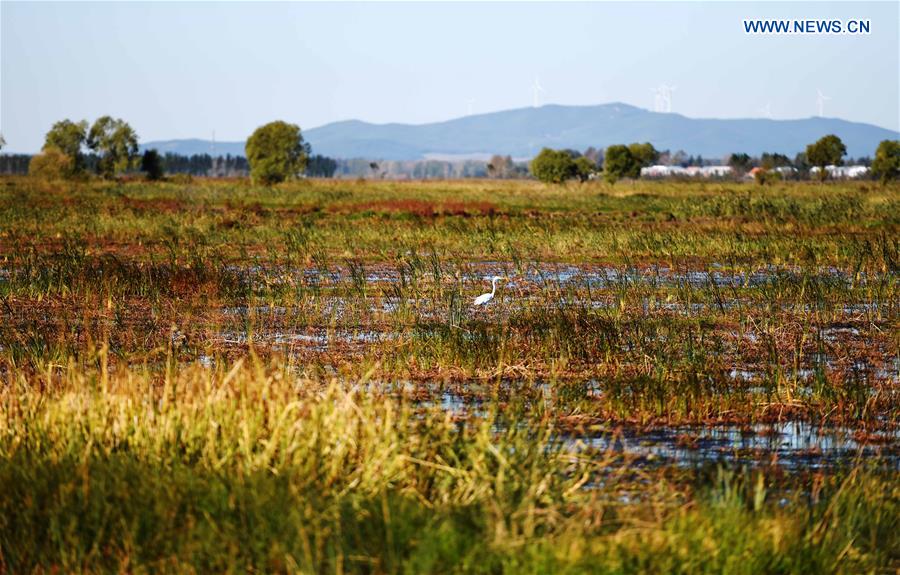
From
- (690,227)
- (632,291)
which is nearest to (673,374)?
(632,291)

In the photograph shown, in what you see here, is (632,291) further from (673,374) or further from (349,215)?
(349,215)

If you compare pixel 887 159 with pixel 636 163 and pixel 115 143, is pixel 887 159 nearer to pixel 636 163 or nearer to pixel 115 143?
pixel 636 163

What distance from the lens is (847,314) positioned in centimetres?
1859

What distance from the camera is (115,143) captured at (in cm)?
17400

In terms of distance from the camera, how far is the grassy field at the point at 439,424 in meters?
6.58

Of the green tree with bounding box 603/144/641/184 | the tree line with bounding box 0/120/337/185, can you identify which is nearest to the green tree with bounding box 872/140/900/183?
the green tree with bounding box 603/144/641/184

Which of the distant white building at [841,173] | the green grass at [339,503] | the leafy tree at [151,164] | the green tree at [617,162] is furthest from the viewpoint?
the distant white building at [841,173]

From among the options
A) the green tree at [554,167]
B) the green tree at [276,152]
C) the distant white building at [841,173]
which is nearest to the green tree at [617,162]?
the green tree at [554,167]

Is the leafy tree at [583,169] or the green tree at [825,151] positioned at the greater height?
the green tree at [825,151]

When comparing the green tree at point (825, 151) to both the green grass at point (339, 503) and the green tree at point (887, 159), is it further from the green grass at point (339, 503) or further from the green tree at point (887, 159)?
the green grass at point (339, 503)

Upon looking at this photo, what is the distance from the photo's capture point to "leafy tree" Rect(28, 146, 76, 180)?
103 m

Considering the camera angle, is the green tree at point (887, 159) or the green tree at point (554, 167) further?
the green tree at point (554, 167)

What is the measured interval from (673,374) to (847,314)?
22.5 ft

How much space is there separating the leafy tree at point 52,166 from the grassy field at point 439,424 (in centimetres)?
8166
